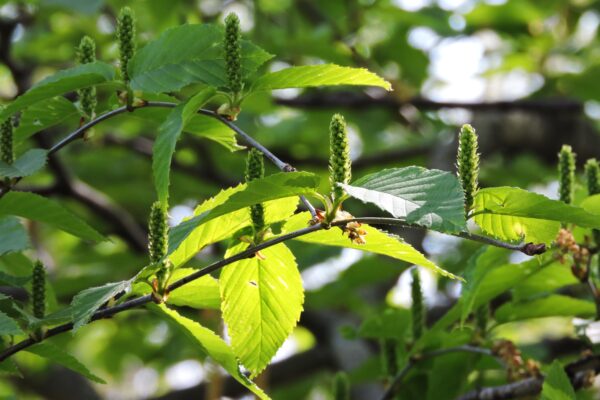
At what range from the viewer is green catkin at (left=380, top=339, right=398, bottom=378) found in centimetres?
221

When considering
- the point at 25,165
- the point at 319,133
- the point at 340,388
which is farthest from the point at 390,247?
the point at 319,133

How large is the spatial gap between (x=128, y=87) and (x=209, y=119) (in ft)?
0.64

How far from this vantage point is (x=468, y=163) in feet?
4.29

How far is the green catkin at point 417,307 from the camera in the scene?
201 cm

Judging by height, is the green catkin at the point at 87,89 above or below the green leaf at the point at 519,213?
above

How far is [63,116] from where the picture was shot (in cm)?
169

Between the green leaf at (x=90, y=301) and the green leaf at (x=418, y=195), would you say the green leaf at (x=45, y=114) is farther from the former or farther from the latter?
the green leaf at (x=418, y=195)

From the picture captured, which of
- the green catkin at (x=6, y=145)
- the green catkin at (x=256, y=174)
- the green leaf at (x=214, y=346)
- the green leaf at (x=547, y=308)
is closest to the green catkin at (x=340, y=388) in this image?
the green leaf at (x=547, y=308)

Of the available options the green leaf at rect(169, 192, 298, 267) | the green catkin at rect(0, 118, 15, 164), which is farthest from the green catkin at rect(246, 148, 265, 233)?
the green catkin at rect(0, 118, 15, 164)

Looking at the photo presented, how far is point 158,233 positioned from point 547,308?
1.03m

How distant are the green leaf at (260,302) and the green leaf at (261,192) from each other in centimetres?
23

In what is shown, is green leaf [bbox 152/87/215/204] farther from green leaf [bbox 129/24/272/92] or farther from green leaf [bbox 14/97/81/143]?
green leaf [bbox 14/97/81/143]

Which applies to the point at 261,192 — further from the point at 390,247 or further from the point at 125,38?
the point at 125,38

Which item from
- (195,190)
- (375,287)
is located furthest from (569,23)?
(195,190)
